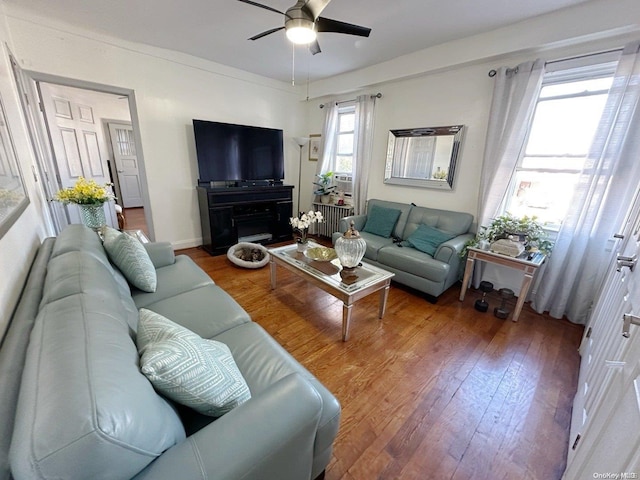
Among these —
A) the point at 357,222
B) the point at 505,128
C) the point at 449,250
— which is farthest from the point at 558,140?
the point at 357,222

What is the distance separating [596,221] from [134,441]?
3.19 metres

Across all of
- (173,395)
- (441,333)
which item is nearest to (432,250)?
(441,333)

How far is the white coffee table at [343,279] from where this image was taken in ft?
6.37

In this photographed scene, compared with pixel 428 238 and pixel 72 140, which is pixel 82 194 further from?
pixel 428 238

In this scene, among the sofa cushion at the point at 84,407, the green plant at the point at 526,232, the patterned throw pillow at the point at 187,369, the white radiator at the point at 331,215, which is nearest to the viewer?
the sofa cushion at the point at 84,407

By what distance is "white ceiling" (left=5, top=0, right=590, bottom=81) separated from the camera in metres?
2.17

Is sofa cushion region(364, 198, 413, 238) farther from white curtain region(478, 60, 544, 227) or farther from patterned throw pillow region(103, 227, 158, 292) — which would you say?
patterned throw pillow region(103, 227, 158, 292)

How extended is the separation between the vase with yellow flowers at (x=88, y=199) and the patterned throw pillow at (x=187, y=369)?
168 cm

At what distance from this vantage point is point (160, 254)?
2.15 m

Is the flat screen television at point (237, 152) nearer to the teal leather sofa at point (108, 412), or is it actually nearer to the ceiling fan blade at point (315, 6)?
the ceiling fan blade at point (315, 6)

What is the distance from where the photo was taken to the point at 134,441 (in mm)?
562

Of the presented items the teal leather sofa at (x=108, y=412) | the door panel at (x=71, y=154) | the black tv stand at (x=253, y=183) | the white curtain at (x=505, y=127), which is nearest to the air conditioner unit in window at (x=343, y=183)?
the black tv stand at (x=253, y=183)

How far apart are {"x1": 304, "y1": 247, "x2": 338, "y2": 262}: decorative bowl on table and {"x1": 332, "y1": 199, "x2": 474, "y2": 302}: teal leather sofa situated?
701 millimetres

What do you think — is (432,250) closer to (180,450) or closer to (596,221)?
(596,221)
